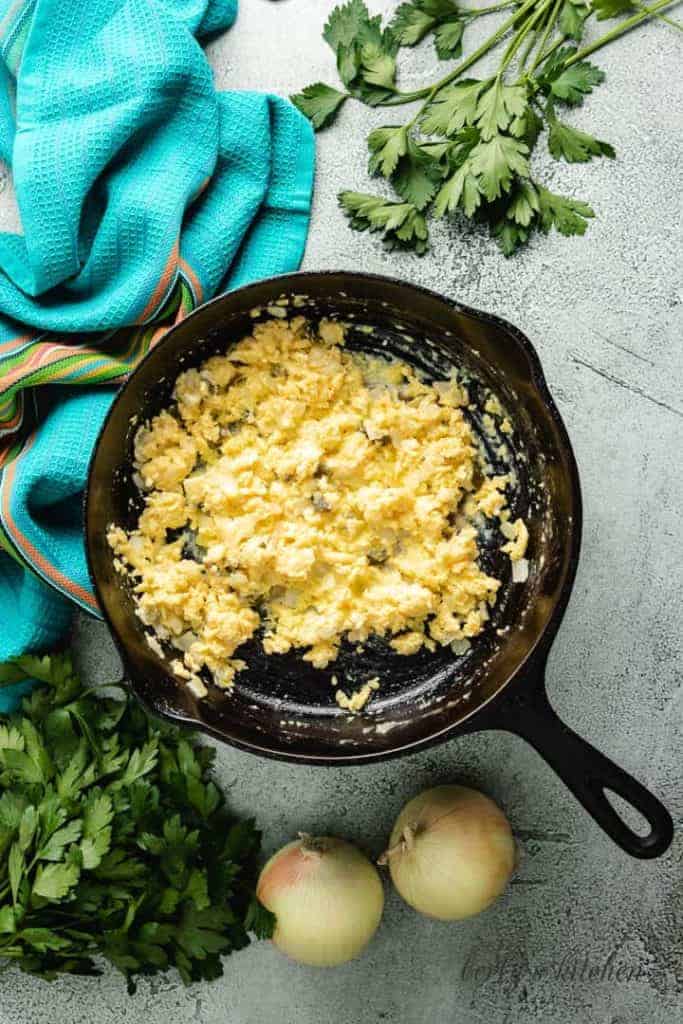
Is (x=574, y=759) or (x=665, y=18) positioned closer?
(x=574, y=759)

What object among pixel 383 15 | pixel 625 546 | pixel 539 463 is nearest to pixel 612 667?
pixel 625 546

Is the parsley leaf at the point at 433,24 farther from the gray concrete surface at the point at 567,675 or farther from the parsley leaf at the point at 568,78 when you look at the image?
the parsley leaf at the point at 568,78

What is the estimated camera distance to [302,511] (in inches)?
53.6

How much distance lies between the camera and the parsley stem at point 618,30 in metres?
1.36

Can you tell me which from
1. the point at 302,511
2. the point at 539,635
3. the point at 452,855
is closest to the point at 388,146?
the point at 302,511

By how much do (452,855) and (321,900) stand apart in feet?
0.69

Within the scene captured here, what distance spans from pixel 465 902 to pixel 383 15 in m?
1.35

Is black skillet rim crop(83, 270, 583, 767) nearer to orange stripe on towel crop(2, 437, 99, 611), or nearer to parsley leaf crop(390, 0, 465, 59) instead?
orange stripe on towel crop(2, 437, 99, 611)

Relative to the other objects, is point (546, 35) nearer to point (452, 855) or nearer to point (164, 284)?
point (164, 284)

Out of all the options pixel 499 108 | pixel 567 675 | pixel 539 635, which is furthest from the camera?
pixel 567 675

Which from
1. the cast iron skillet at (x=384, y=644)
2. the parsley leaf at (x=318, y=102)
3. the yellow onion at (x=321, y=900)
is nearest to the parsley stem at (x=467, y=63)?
the parsley leaf at (x=318, y=102)

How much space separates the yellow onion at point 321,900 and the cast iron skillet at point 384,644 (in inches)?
6.8

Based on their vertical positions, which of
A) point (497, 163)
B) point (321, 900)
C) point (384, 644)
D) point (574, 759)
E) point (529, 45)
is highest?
point (529, 45)

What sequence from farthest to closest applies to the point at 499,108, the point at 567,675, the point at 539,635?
the point at 567,675, the point at 499,108, the point at 539,635
